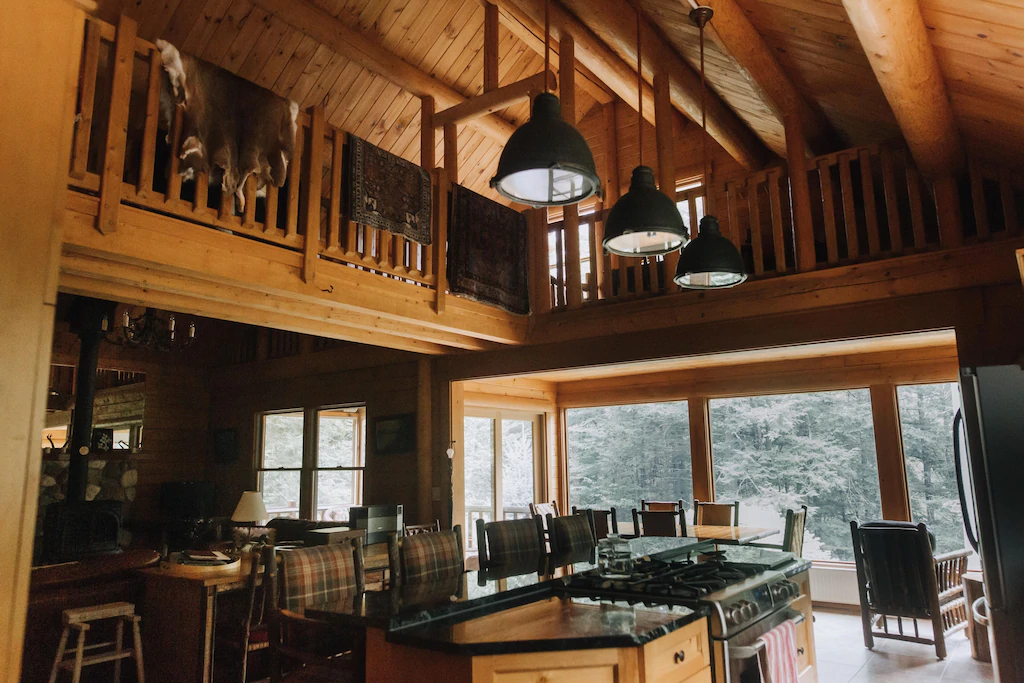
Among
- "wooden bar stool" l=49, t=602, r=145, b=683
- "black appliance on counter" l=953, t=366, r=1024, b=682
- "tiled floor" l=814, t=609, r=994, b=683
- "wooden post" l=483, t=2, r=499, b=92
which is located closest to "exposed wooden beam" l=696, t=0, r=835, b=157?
"wooden post" l=483, t=2, r=499, b=92

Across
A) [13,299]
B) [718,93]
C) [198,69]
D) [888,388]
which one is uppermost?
[718,93]

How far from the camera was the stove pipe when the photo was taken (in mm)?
6859

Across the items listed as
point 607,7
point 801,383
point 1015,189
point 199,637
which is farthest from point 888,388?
point 199,637

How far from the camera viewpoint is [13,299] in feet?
3.07

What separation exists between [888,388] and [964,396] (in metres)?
2.24

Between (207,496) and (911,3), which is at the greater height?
(911,3)

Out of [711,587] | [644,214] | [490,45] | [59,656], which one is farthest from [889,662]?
[490,45]

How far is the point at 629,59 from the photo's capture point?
22.2 ft

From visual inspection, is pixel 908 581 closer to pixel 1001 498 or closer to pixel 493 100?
pixel 1001 498

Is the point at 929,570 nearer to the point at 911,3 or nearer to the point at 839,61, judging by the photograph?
the point at 839,61

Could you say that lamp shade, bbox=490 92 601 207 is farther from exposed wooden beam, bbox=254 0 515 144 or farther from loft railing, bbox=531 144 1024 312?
exposed wooden beam, bbox=254 0 515 144

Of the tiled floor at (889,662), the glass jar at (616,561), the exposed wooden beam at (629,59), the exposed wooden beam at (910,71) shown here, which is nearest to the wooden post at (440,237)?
the exposed wooden beam at (629,59)

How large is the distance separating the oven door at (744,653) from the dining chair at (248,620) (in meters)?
2.55

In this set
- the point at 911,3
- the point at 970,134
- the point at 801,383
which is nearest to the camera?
the point at 911,3
